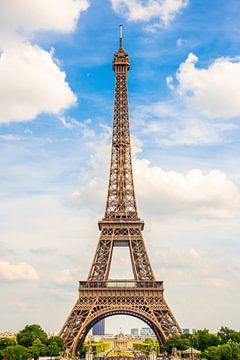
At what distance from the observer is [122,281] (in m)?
73.1

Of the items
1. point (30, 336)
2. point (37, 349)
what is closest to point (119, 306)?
point (37, 349)

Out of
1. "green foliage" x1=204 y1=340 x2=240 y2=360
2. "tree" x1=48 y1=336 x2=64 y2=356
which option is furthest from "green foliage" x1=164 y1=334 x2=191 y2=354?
"tree" x1=48 y1=336 x2=64 y2=356

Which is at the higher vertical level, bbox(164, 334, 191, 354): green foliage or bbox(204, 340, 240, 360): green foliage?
bbox(164, 334, 191, 354): green foliage

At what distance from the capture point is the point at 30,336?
72938mm

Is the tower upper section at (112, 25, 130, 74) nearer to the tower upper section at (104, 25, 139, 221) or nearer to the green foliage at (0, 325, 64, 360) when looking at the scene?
the tower upper section at (104, 25, 139, 221)

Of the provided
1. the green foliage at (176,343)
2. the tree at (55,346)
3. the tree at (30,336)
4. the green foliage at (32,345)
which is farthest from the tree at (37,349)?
the green foliage at (176,343)

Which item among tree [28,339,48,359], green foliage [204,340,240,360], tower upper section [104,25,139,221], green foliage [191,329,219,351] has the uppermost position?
tower upper section [104,25,139,221]

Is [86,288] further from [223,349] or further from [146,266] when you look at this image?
[223,349]

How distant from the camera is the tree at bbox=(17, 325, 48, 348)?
7231 centimetres

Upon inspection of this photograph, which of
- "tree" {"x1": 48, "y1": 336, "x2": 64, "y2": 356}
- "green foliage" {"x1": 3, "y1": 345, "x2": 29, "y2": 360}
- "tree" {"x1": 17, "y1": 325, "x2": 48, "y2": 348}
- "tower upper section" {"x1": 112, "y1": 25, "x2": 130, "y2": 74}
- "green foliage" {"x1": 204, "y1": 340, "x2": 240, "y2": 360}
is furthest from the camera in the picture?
"tower upper section" {"x1": 112, "y1": 25, "x2": 130, "y2": 74}

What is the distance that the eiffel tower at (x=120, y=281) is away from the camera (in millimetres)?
70125

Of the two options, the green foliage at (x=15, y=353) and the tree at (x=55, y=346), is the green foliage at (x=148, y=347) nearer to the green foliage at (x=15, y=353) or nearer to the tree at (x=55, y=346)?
the tree at (x=55, y=346)

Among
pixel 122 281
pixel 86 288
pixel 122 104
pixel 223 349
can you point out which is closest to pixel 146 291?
pixel 122 281

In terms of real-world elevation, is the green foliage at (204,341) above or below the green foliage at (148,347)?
below
